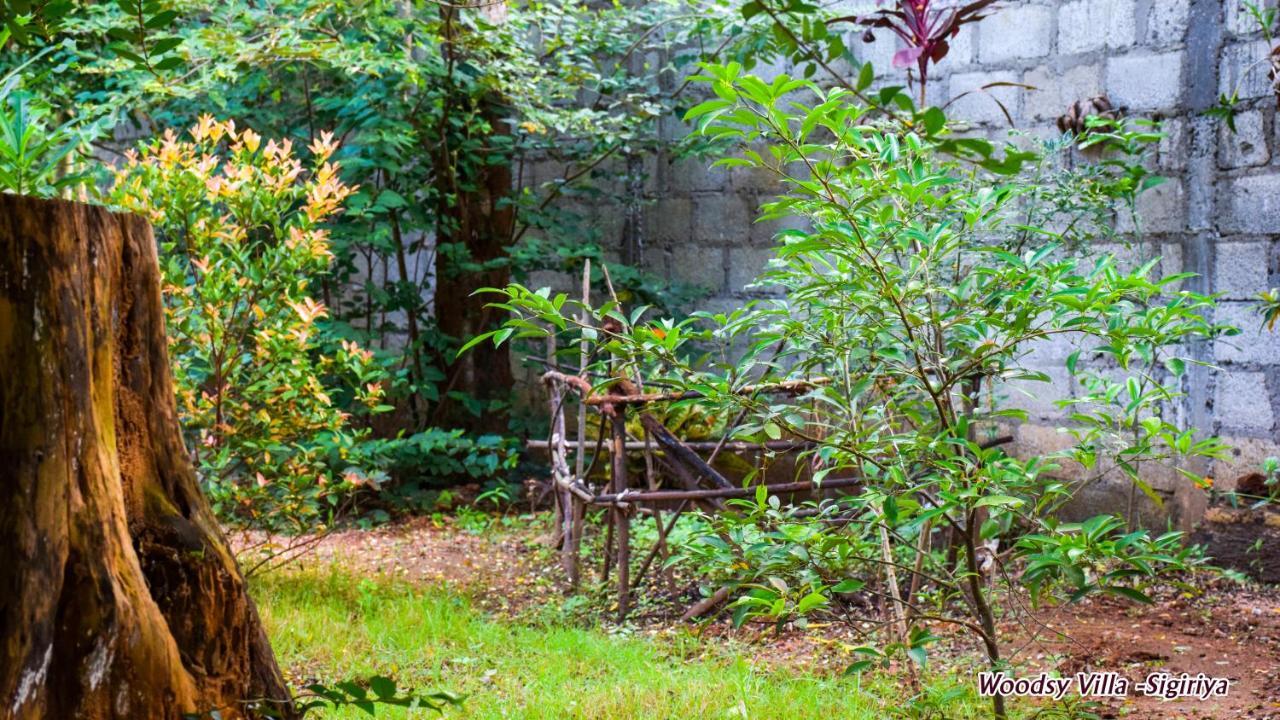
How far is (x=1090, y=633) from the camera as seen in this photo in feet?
10.8

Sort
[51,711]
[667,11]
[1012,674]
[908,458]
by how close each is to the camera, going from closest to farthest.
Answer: [51,711] → [908,458] → [1012,674] → [667,11]

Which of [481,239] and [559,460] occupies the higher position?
[481,239]

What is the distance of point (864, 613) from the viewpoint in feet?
11.6

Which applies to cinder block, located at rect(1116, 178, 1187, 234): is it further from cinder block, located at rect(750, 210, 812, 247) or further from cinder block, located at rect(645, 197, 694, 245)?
cinder block, located at rect(645, 197, 694, 245)

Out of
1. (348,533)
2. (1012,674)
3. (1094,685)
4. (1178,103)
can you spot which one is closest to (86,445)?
(1012,674)

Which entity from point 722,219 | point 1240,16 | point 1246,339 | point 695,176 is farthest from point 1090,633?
point 695,176

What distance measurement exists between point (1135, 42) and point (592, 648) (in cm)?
316

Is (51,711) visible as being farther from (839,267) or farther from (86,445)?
(839,267)

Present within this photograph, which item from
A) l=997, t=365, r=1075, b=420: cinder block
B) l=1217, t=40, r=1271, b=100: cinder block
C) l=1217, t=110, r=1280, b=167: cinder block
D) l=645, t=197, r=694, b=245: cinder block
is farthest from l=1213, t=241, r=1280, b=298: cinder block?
l=645, t=197, r=694, b=245: cinder block

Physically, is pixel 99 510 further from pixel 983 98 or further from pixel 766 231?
pixel 766 231

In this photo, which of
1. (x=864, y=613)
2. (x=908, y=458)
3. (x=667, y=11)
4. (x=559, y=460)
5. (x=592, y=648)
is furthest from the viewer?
(x=667, y=11)

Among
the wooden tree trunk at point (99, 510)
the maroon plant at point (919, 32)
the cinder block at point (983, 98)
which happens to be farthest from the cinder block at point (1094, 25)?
the wooden tree trunk at point (99, 510)

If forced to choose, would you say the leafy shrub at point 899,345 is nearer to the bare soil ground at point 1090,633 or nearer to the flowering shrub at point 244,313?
the bare soil ground at point 1090,633

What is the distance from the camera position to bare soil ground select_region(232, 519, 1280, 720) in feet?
8.93
